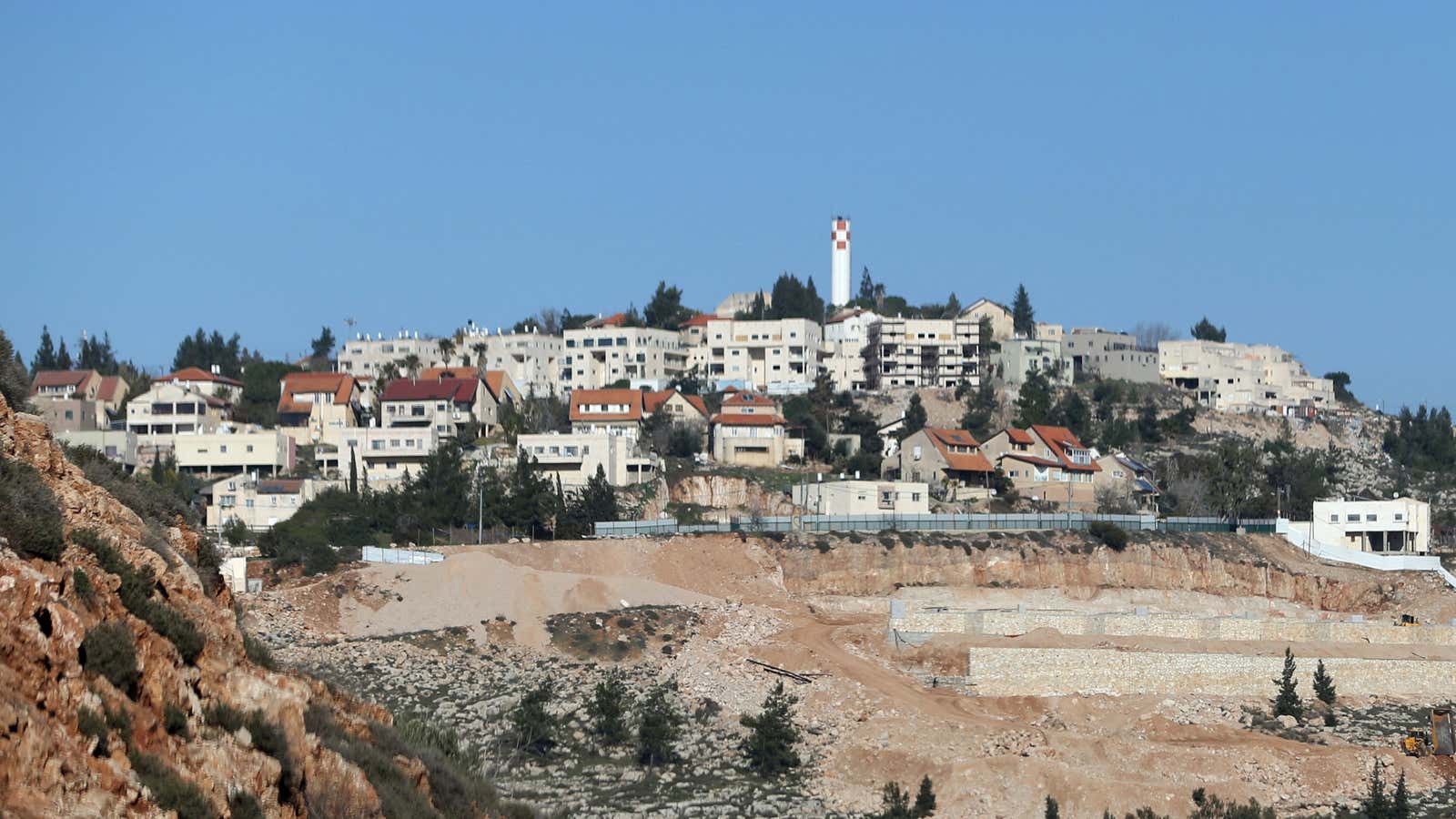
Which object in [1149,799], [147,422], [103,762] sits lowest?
[1149,799]

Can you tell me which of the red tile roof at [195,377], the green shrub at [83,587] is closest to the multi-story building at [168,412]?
the red tile roof at [195,377]

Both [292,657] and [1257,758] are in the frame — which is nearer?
[1257,758]

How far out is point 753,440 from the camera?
8412cm

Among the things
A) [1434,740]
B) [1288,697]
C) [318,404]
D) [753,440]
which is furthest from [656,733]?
[318,404]

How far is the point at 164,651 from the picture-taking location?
1504 cm

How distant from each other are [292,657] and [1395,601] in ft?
124

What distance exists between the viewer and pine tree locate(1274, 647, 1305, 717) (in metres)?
51.0

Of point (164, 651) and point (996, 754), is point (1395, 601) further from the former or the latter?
point (164, 651)

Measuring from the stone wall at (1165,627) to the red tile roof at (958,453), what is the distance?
22.4m

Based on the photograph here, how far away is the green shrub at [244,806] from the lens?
13.9m

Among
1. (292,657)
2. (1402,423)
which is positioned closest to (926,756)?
(292,657)

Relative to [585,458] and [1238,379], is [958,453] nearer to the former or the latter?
[585,458]

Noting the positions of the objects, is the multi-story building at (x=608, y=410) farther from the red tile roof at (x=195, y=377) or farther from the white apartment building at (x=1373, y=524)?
the white apartment building at (x=1373, y=524)

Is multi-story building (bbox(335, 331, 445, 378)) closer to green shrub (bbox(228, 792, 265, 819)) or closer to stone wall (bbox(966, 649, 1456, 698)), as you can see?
stone wall (bbox(966, 649, 1456, 698))
